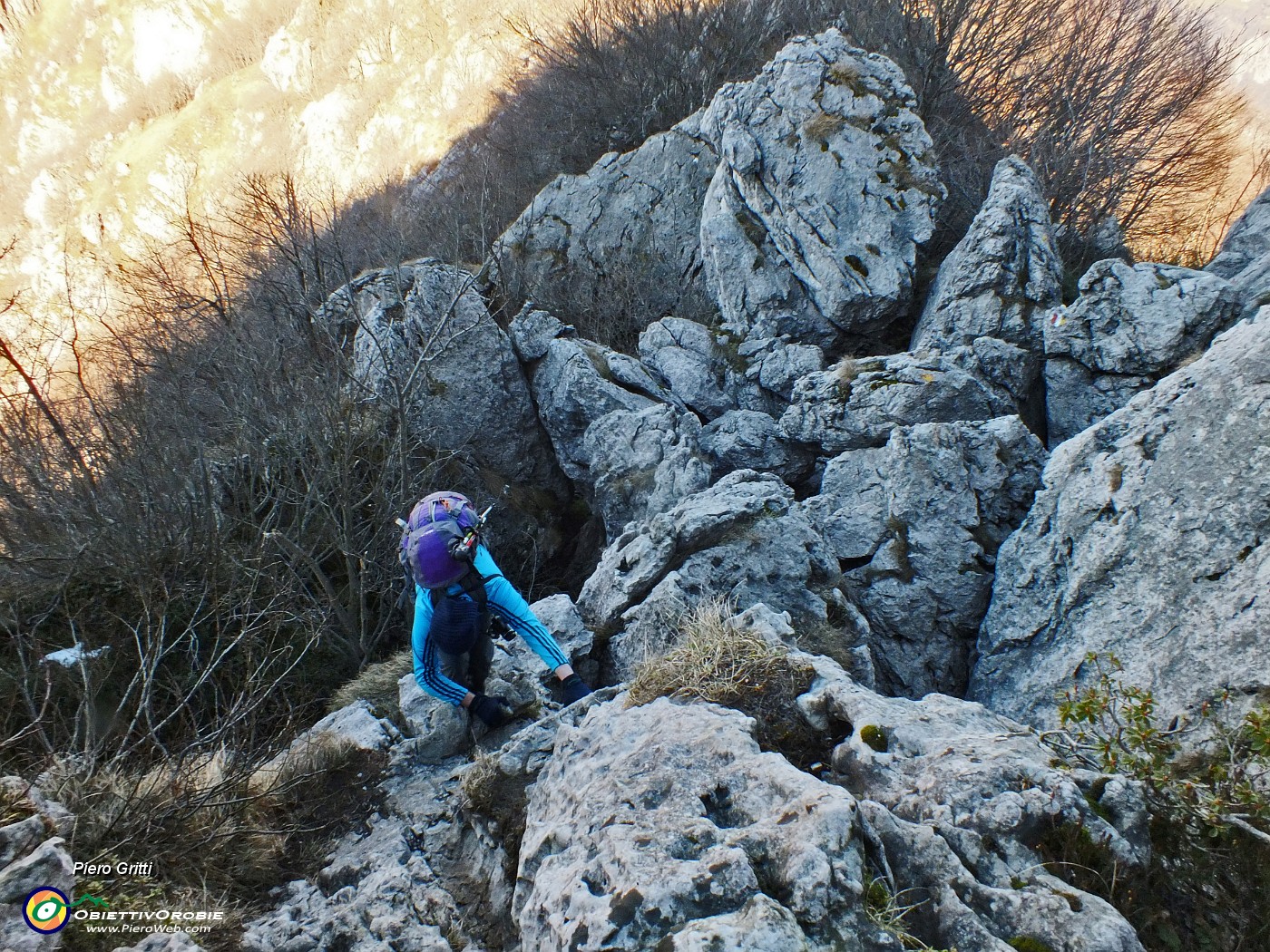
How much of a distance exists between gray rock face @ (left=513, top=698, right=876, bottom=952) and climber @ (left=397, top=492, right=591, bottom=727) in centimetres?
179

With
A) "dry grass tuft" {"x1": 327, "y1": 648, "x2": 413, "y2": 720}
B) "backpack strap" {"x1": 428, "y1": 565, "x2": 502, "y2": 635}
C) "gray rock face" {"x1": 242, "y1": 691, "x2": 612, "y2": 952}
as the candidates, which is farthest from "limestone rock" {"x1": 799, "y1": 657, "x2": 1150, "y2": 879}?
"dry grass tuft" {"x1": 327, "y1": 648, "x2": 413, "y2": 720}

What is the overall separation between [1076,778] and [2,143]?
47.6 meters

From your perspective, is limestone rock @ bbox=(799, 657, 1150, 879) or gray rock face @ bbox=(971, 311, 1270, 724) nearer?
limestone rock @ bbox=(799, 657, 1150, 879)

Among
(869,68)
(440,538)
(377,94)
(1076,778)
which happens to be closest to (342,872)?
(440,538)

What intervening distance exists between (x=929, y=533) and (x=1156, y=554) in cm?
197

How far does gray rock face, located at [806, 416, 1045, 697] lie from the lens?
619cm

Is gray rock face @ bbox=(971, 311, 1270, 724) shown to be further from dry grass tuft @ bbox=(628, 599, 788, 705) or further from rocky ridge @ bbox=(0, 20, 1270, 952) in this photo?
dry grass tuft @ bbox=(628, 599, 788, 705)

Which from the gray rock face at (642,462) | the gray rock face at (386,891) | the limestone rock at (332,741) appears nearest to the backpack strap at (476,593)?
the limestone rock at (332,741)

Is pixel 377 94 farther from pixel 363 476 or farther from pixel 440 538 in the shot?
pixel 440 538

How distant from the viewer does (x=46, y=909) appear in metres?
2.78

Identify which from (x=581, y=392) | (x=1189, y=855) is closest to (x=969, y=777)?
(x=1189, y=855)

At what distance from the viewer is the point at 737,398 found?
35.1 feet

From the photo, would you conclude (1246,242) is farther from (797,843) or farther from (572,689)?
(797,843)

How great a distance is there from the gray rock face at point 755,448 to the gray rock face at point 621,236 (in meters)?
3.94
